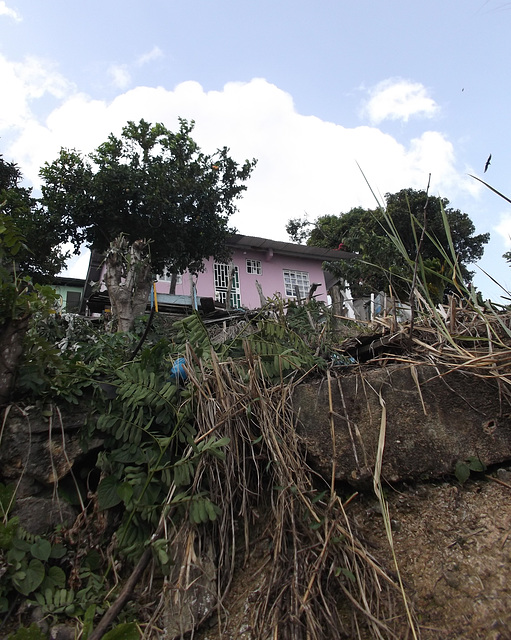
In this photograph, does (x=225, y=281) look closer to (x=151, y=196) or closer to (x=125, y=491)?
(x=151, y=196)

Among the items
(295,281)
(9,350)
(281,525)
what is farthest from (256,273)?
(281,525)

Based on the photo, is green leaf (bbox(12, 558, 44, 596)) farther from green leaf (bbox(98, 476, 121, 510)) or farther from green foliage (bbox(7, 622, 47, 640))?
green leaf (bbox(98, 476, 121, 510))

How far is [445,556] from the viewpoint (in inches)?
54.2

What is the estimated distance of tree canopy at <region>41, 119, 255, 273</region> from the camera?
12531mm

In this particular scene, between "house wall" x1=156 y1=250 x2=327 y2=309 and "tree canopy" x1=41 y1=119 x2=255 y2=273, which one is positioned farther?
"house wall" x1=156 y1=250 x2=327 y2=309

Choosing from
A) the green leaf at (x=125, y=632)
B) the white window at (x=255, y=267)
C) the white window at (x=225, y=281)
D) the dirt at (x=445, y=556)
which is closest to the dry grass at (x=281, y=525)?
the dirt at (x=445, y=556)

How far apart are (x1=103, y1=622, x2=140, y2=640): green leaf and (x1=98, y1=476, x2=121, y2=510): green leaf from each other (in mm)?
422

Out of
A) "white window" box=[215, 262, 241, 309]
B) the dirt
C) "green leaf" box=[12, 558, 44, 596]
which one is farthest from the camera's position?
"white window" box=[215, 262, 241, 309]

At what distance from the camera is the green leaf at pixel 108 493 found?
1.60m

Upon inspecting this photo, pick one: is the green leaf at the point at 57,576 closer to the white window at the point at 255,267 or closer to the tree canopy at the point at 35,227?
the tree canopy at the point at 35,227

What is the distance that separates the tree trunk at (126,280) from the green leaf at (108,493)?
17.5 feet

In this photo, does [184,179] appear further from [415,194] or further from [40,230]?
[415,194]

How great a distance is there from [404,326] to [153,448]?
1.45m

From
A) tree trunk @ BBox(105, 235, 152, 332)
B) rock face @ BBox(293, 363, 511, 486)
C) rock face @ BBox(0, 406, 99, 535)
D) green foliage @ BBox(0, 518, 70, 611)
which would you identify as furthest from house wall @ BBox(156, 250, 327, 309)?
green foliage @ BBox(0, 518, 70, 611)
